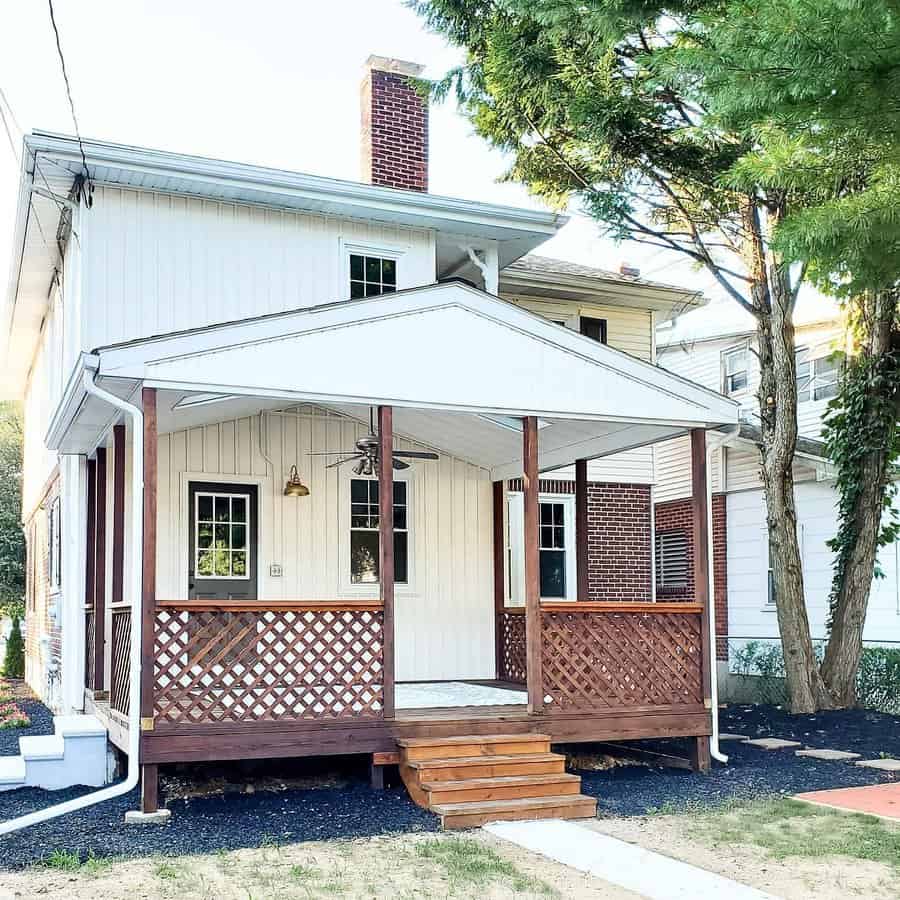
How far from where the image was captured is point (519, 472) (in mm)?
12875

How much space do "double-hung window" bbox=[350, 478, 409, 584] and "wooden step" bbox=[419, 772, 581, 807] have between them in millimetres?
4311

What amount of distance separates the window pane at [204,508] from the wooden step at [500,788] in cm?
453

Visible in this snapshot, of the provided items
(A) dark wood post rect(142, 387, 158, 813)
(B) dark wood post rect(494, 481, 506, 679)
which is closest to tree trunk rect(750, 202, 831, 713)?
(B) dark wood post rect(494, 481, 506, 679)

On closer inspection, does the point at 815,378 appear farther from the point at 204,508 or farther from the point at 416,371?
the point at 416,371

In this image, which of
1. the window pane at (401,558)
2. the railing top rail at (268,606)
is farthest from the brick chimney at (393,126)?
the railing top rail at (268,606)

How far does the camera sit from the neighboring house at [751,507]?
18188 mm

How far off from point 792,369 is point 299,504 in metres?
6.55

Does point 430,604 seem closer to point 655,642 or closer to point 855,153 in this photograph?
point 655,642

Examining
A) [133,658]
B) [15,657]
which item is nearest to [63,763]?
[133,658]

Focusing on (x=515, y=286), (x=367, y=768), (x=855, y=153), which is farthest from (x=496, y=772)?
(x=515, y=286)

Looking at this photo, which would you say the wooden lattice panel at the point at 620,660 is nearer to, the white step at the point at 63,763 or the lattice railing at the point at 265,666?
the lattice railing at the point at 265,666

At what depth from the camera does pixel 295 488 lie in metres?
12.1

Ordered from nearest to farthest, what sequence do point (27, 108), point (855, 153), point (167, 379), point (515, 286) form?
point (855, 153)
point (167, 379)
point (27, 108)
point (515, 286)

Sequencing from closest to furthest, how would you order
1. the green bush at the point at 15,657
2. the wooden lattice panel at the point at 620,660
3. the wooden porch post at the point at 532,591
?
the wooden porch post at the point at 532,591, the wooden lattice panel at the point at 620,660, the green bush at the point at 15,657
